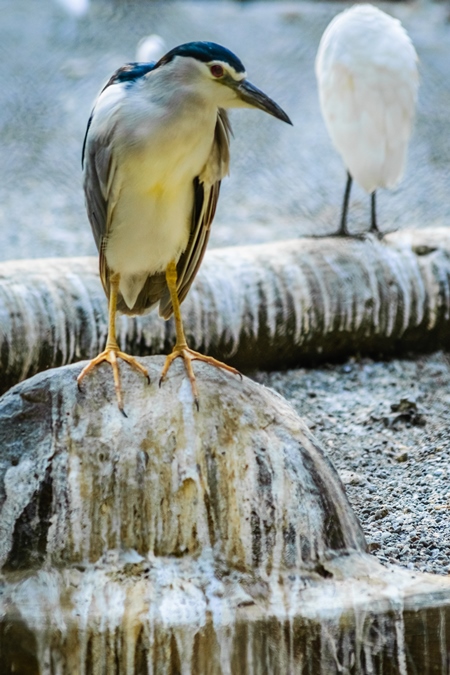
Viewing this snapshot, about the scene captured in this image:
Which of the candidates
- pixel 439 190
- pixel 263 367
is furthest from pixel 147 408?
pixel 439 190

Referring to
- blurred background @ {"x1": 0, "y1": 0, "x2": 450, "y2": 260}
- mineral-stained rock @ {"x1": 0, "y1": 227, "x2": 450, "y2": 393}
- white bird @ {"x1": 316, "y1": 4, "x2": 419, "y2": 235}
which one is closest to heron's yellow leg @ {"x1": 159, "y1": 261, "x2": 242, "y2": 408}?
mineral-stained rock @ {"x1": 0, "y1": 227, "x2": 450, "y2": 393}

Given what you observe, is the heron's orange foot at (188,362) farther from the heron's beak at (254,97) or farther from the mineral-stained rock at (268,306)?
the mineral-stained rock at (268,306)

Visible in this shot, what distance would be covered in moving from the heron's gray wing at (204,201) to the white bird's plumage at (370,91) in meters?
2.60

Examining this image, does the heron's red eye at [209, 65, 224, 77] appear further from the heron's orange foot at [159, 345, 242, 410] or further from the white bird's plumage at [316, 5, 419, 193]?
the white bird's plumage at [316, 5, 419, 193]

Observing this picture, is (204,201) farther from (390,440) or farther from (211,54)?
(390,440)

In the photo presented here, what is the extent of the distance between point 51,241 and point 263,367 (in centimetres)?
280

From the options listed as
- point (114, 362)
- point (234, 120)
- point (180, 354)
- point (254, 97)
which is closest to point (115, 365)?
point (114, 362)

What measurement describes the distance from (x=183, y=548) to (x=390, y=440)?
1.73 m

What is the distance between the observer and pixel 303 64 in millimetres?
10062

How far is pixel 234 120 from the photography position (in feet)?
30.3

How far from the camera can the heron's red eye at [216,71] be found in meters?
2.35

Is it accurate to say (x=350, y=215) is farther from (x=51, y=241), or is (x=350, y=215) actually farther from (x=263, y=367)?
(x=263, y=367)

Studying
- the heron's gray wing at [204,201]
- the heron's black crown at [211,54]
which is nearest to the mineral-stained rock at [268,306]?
the heron's gray wing at [204,201]

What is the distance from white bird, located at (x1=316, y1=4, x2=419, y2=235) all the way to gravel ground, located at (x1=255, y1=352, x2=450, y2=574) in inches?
38.4
